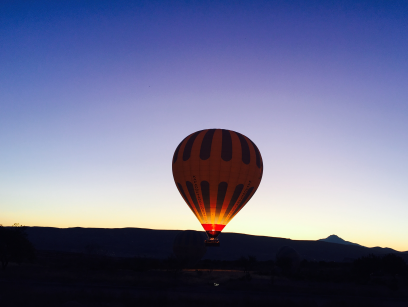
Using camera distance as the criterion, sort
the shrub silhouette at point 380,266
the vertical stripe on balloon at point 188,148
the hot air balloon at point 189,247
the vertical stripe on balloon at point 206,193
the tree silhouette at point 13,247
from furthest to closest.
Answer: the hot air balloon at point 189,247 → the shrub silhouette at point 380,266 → the tree silhouette at point 13,247 → the vertical stripe on balloon at point 188,148 → the vertical stripe on balloon at point 206,193

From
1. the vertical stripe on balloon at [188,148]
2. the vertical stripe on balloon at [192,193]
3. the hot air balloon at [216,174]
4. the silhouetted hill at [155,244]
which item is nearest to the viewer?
the hot air balloon at [216,174]

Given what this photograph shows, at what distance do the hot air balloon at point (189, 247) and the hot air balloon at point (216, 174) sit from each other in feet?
60.3

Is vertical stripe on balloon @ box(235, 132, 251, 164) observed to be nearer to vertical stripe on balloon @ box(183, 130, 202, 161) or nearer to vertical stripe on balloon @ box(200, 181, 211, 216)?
vertical stripe on balloon @ box(200, 181, 211, 216)

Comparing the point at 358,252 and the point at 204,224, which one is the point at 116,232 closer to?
the point at 358,252

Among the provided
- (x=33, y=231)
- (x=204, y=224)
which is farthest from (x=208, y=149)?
(x=33, y=231)

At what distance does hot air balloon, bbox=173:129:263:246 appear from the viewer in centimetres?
3181

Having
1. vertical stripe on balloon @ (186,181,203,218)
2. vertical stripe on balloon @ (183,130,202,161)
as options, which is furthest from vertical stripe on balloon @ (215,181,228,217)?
vertical stripe on balloon @ (183,130,202,161)

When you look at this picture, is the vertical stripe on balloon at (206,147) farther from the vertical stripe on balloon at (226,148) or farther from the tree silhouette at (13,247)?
the tree silhouette at (13,247)

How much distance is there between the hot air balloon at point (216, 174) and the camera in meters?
31.8

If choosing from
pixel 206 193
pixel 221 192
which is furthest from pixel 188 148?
pixel 221 192

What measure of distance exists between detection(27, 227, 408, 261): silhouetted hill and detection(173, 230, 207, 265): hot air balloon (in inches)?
2523

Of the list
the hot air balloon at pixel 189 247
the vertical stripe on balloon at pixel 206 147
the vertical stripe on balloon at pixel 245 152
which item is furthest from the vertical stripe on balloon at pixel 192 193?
the hot air balloon at pixel 189 247

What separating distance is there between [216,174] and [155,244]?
350 ft

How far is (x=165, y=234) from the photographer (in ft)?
462
